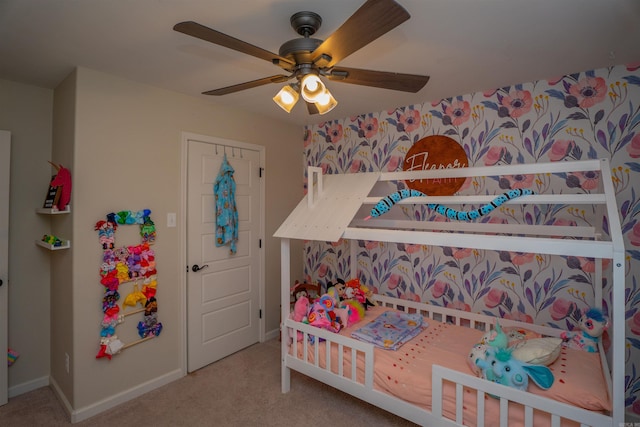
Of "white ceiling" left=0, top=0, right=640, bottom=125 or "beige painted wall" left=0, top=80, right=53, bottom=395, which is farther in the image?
"beige painted wall" left=0, top=80, right=53, bottom=395

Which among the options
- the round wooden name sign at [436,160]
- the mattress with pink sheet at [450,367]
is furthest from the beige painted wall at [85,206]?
the round wooden name sign at [436,160]

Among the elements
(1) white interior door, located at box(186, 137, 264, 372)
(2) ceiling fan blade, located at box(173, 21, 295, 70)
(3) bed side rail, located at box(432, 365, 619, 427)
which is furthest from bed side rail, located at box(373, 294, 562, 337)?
(2) ceiling fan blade, located at box(173, 21, 295, 70)

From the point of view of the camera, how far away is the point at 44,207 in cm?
255

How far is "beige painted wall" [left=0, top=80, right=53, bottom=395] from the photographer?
8.30ft

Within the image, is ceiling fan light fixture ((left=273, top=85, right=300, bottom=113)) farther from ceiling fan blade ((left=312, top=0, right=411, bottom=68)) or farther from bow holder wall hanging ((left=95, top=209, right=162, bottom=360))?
bow holder wall hanging ((left=95, top=209, right=162, bottom=360))

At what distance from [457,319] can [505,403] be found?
115 cm

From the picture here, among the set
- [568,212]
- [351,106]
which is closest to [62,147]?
[351,106]

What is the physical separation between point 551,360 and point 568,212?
3.65 ft

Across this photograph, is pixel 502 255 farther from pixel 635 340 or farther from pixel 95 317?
pixel 95 317

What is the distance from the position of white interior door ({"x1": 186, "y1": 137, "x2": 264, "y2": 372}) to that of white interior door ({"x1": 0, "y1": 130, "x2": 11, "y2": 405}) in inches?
48.2

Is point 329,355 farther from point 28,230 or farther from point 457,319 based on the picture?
point 28,230

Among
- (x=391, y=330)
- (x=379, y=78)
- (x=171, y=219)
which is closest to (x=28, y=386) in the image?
(x=171, y=219)

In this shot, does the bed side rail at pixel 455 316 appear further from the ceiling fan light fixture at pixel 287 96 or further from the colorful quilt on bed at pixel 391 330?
the ceiling fan light fixture at pixel 287 96

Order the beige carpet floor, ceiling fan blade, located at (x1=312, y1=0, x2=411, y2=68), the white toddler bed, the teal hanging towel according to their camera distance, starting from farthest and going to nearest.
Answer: the teal hanging towel → the beige carpet floor → the white toddler bed → ceiling fan blade, located at (x1=312, y1=0, x2=411, y2=68)
